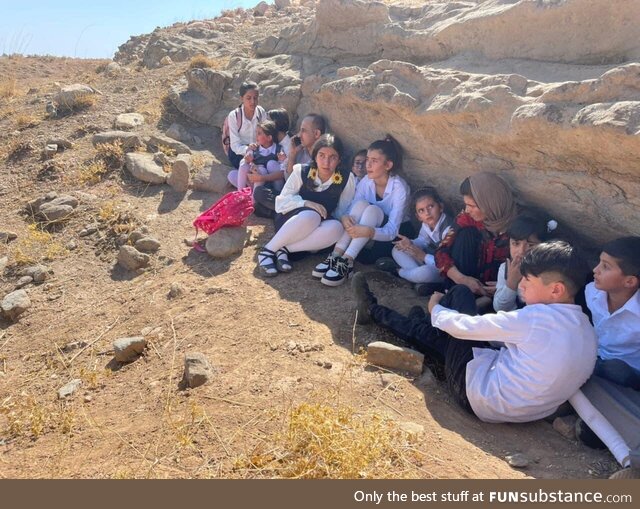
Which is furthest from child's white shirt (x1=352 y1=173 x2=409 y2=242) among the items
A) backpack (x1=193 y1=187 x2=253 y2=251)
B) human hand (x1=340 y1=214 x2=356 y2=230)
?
backpack (x1=193 y1=187 x2=253 y2=251)

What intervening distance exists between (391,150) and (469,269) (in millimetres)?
1248

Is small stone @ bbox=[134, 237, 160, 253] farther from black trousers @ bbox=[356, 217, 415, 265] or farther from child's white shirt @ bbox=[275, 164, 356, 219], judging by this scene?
black trousers @ bbox=[356, 217, 415, 265]

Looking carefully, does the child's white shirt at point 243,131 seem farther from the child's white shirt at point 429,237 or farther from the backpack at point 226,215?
the child's white shirt at point 429,237

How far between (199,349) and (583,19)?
357 cm

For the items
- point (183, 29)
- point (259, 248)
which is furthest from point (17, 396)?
point (183, 29)

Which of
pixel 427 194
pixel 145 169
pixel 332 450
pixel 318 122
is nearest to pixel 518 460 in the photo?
pixel 332 450

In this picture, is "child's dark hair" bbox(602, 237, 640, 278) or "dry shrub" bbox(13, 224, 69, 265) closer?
"child's dark hair" bbox(602, 237, 640, 278)

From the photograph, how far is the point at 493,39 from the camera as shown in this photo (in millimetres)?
4812

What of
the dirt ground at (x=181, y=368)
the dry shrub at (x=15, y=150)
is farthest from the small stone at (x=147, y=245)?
the dry shrub at (x=15, y=150)

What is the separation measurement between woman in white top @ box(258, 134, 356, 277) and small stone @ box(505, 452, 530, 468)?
2.47 m

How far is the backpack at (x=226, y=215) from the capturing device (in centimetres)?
517

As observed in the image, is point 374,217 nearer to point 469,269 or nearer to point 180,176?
point 469,269

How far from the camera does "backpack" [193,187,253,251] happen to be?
5172 millimetres

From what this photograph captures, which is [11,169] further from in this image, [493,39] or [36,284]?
[493,39]
